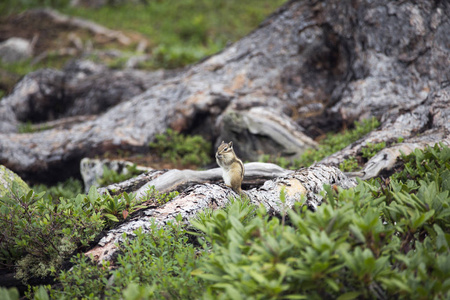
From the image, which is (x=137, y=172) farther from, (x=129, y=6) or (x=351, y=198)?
(x=129, y=6)

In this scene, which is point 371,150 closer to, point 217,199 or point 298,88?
point 217,199

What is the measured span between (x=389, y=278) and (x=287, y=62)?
31.3ft

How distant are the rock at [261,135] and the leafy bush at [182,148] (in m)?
0.89

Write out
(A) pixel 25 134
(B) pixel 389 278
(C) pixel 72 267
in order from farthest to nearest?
(A) pixel 25 134 → (C) pixel 72 267 → (B) pixel 389 278

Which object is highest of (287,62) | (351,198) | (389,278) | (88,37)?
(88,37)

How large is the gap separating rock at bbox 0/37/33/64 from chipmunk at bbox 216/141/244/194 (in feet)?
57.6

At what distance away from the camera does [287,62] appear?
38.6ft

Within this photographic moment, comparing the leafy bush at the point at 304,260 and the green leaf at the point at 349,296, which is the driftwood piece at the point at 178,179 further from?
the green leaf at the point at 349,296

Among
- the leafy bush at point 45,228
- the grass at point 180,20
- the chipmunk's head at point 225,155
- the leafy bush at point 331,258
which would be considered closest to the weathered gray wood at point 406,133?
the chipmunk's head at point 225,155

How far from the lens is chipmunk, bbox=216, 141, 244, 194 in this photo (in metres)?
6.06

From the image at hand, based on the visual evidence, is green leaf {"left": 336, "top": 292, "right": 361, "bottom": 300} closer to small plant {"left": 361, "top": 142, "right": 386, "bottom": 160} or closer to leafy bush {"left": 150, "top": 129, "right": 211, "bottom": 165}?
small plant {"left": 361, "top": 142, "right": 386, "bottom": 160}

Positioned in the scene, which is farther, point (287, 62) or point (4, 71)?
point (4, 71)

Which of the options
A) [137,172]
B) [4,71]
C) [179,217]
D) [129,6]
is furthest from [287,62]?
[129,6]

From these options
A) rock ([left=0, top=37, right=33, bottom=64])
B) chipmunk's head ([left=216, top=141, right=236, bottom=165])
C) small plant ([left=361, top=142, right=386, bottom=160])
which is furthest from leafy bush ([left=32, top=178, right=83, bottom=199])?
rock ([left=0, top=37, right=33, bottom=64])
